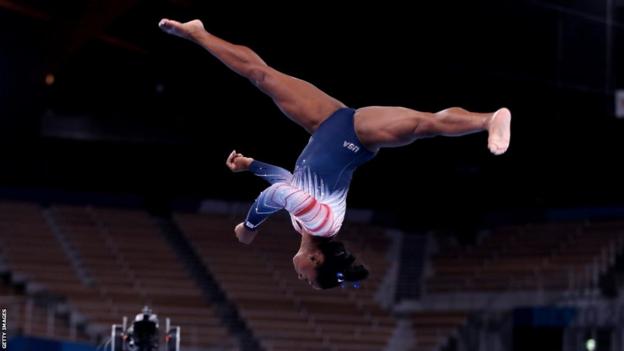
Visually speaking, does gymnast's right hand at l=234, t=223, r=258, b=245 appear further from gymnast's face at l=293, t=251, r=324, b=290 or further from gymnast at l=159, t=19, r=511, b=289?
gymnast's face at l=293, t=251, r=324, b=290

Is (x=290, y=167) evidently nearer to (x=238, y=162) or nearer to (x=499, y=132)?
(x=238, y=162)

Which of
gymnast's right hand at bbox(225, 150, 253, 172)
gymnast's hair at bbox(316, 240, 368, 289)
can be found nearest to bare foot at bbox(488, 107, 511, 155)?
gymnast's hair at bbox(316, 240, 368, 289)

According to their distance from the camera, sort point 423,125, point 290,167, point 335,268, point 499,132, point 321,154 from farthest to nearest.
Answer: point 290,167
point 321,154
point 335,268
point 423,125
point 499,132

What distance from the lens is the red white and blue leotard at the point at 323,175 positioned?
23.1ft

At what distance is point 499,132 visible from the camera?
20.6ft

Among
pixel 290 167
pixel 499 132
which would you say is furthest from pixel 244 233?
pixel 290 167

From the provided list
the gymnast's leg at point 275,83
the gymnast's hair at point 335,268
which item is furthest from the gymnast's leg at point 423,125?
the gymnast's hair at point 335,268

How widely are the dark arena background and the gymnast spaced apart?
843 centimetres

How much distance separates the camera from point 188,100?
22.0 metres

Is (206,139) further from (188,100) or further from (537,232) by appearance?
(537,232)

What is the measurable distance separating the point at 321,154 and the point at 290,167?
15.4 meters

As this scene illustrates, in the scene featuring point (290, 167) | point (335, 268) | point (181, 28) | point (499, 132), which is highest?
point (290, 167)

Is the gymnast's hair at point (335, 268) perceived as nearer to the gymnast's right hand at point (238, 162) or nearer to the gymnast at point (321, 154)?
the gymnast at point (321, 154)

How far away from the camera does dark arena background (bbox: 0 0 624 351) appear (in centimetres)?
1705
